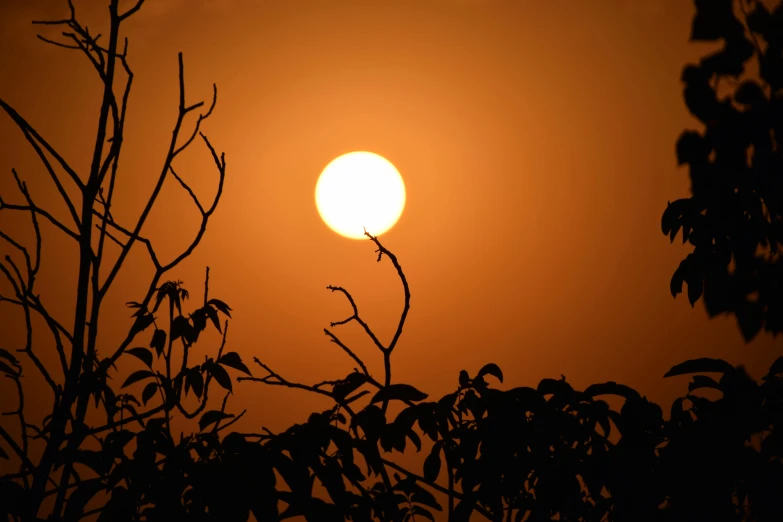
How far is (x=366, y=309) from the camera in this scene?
18281mm

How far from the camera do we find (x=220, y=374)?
8.30 feet

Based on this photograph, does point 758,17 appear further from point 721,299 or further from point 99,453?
point 99,453

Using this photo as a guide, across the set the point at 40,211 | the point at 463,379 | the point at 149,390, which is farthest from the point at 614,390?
the point at 149,390

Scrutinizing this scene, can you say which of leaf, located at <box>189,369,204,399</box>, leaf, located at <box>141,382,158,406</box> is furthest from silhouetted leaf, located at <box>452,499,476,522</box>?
leaf, located at <box>141,382,158,406</box>

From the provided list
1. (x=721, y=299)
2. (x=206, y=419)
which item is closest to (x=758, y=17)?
(x=721, y=299)

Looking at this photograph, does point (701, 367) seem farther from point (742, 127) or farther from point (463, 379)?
point (742, 127)

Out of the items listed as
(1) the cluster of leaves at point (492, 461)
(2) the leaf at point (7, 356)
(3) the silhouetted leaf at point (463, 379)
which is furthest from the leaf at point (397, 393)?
(2) the leaf at point (7, 356)

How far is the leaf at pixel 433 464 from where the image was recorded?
2.27 m

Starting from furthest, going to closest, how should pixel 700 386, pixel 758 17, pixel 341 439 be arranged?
1. pixel 700 386
2. pixel 341 439
3. pixel 758 17

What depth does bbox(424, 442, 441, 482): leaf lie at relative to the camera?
7.45 feet

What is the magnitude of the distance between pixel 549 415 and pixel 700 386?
0.65m

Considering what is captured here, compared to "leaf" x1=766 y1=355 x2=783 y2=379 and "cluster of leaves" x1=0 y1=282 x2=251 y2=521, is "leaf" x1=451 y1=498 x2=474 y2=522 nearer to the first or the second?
"cluster of leaves" x1=0 y1=282 x2=251 y2=521

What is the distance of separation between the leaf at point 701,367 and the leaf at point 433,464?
33.8 inches

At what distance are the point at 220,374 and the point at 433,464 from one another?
94 cm
